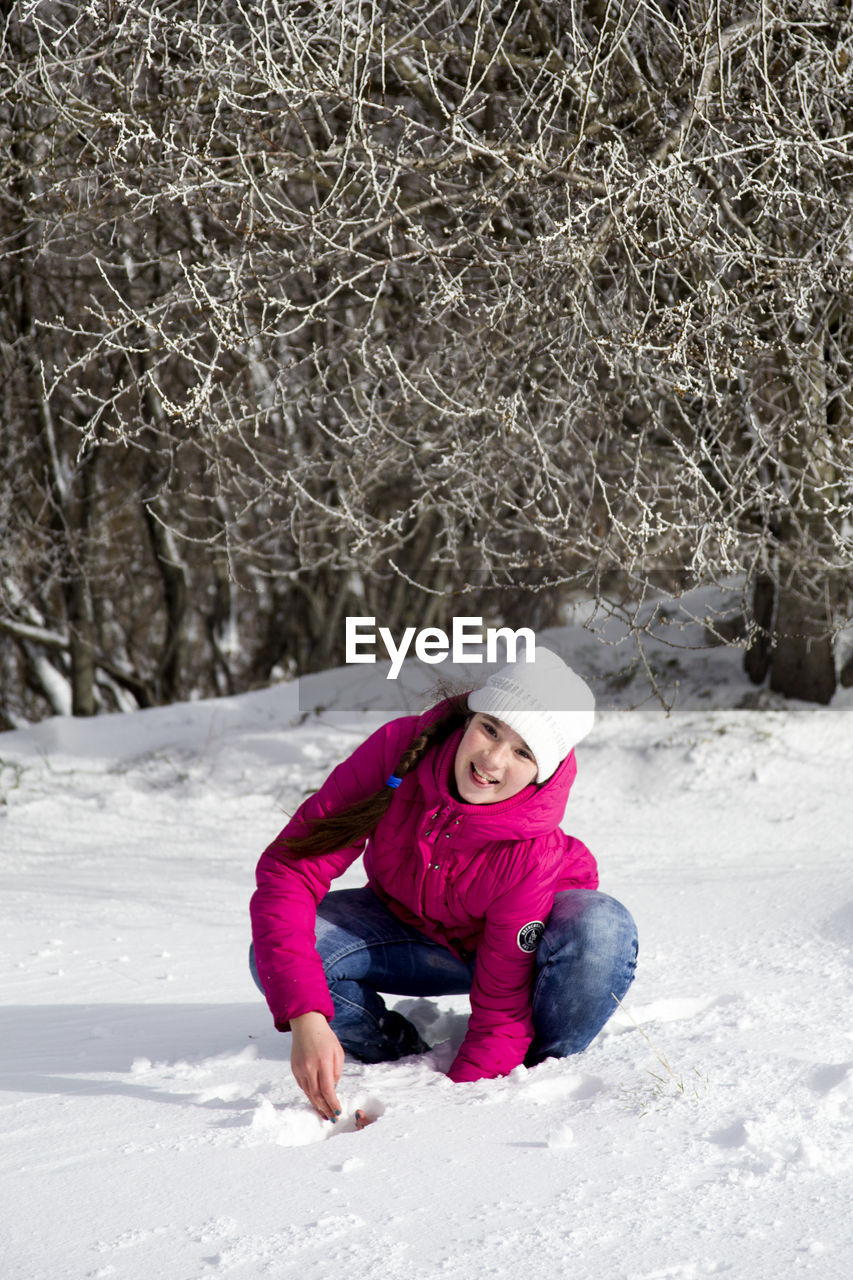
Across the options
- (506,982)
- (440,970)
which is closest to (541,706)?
(506,982)

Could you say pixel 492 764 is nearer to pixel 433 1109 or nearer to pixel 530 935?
pixel 530 935

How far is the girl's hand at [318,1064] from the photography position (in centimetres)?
207

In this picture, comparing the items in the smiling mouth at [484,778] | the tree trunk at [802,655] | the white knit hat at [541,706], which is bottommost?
the tree trunk at [802,655]

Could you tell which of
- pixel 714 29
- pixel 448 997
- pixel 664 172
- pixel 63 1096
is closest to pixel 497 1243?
pixel 63 1096

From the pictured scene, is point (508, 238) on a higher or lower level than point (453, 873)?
higher

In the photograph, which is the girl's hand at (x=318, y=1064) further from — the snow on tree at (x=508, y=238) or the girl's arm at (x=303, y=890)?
the snow on tree at (x=508, y=238)

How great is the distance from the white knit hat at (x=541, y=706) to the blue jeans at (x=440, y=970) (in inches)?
12.7

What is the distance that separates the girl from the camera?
2.27 metres

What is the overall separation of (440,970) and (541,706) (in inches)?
27.3

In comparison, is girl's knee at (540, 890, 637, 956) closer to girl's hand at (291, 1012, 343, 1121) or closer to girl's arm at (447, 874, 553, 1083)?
girl's arm at (447, 874, 553, 1083)

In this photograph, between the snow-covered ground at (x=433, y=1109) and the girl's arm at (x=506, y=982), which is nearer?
the snow-covered ground at (x=433, y=1109)

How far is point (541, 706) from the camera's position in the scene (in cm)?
225

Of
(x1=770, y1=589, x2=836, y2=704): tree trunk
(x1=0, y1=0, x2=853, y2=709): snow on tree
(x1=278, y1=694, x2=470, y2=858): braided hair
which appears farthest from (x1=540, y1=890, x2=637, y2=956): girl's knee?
(x1=770, y1=589, x2=836, y2=704): tree trunk

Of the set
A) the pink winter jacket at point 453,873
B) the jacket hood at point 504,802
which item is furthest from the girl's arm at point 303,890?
the jacket hood at point 504,802
